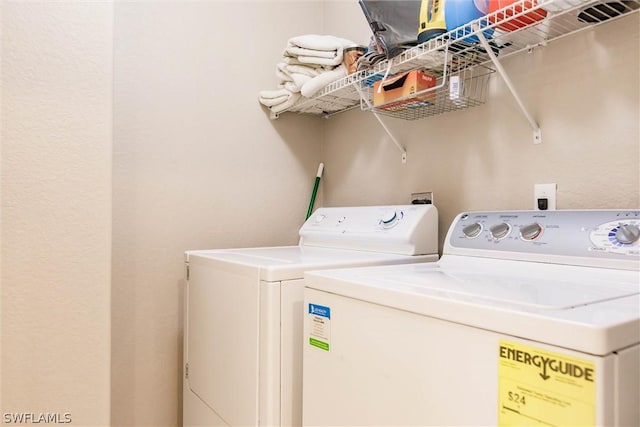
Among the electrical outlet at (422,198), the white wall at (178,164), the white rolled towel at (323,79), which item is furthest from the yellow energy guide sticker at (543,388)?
the white wall at (178,164)

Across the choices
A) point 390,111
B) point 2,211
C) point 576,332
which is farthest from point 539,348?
point 2,211

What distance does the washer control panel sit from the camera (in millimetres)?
1524

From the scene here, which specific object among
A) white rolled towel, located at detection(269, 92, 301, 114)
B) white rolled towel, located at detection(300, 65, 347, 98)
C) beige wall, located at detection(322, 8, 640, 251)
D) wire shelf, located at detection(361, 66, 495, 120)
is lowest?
beige wall, located at detection(322, 8, 640, 251)

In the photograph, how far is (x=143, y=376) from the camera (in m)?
1.81

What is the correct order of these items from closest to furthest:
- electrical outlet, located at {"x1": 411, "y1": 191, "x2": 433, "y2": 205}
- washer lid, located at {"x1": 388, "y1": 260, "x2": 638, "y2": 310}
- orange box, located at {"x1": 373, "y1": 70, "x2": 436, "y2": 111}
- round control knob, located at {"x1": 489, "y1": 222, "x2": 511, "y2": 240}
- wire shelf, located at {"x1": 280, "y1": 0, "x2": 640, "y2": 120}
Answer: washer lid, located at {"x1": 388, "y1": 260, "x2": 638, "y2": 310}, wire shelf, located at {"x1": 280, "y1": 0, "x2": 640, "y2": 120}, round control knob, located at {"x1": 489, "y1": 222, "x2": 511, "y2": 240}, orange box, located at {"x1": 373, "y1": 70, "x2": 436, "y2": 111}, electrical outlet, located at {"x1": 411, "y1": 191, "x2": 433, "y2": 205}

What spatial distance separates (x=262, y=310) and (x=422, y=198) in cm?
89

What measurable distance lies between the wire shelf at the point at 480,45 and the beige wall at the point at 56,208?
3.05 feet

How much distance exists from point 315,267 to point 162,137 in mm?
1062

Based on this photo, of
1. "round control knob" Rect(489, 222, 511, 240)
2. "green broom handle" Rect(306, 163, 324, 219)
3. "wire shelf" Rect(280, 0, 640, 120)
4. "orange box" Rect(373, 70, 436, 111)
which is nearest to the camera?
"wire shelf" Rect(280, 0, 640, 120)

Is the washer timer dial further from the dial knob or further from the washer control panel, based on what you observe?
the washer control panel

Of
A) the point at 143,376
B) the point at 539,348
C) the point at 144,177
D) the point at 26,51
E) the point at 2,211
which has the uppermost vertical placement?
the point at 26,51

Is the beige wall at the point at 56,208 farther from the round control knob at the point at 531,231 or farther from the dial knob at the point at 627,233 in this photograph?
the dial knob at the point at 627,233

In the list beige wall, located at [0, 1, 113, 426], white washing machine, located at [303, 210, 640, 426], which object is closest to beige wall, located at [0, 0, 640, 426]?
beige wall, located at [0, 1, 113, 426]

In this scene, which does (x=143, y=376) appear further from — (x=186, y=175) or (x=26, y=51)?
(x=26, y=51)
